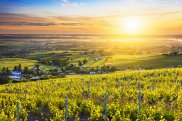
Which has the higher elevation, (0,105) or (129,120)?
(129,120)

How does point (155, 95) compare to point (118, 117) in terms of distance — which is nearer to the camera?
point (118, 117)

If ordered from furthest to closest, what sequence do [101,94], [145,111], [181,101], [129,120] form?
[101,94] → [181,101] → [145,111] → [129,120]

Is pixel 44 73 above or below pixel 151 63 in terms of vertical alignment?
below

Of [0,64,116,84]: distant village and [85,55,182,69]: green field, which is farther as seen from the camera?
[85,55,182,69]: green field

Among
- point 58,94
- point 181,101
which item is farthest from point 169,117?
point 58,94

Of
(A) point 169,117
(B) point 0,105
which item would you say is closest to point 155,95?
(A) point 169,117

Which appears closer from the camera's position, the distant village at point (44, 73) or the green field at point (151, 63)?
the distant village at point (44, 73)

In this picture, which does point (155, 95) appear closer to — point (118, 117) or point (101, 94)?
point (101, 94)

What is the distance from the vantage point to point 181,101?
1683cm

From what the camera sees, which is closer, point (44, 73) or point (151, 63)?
point (44, 73)

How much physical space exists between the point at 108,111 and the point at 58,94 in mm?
8749

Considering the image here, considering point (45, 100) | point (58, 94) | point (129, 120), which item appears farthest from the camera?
point (58, 94)

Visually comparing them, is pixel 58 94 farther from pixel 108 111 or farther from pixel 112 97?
pixel 108 111

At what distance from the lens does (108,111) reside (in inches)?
596
